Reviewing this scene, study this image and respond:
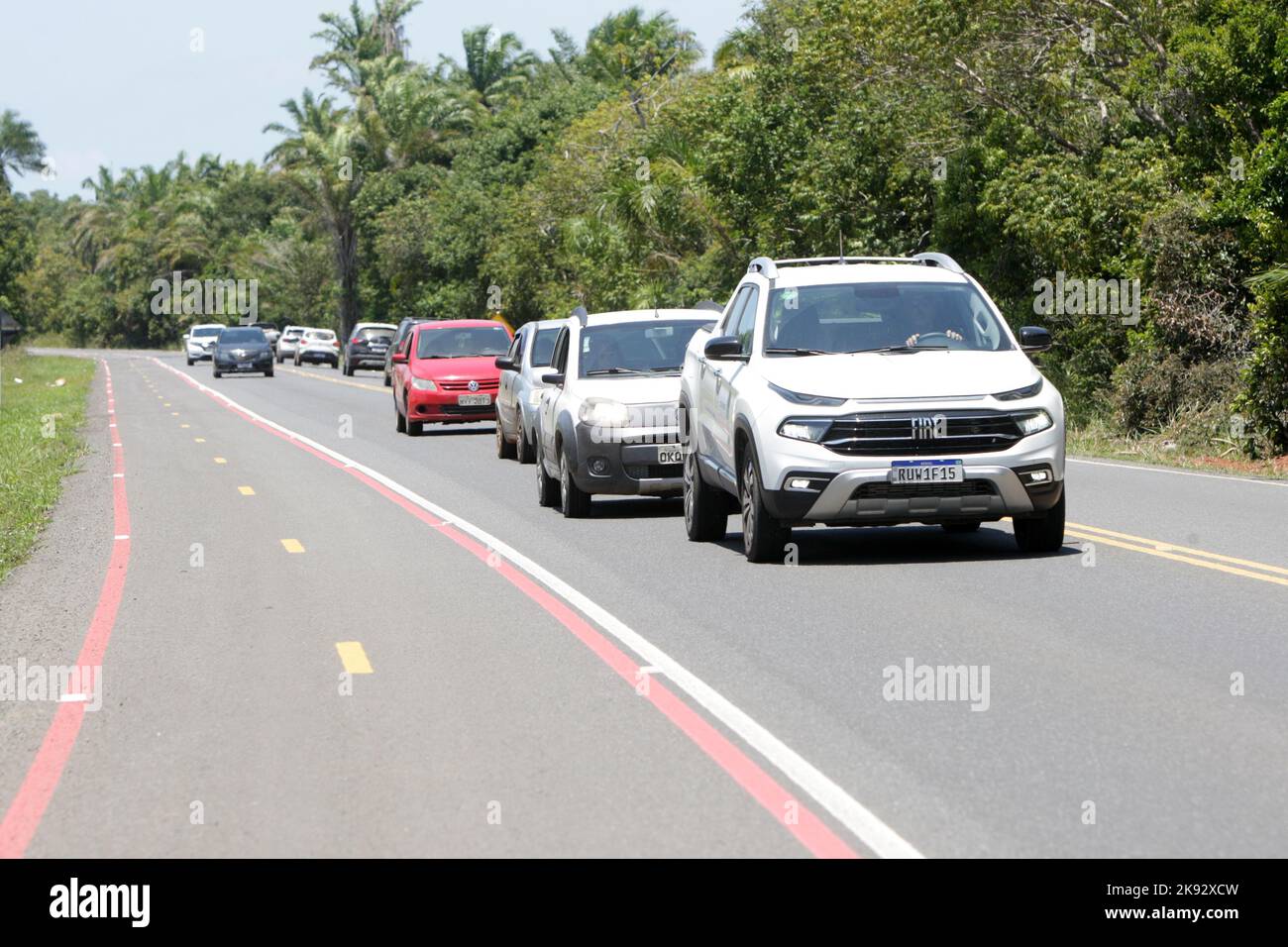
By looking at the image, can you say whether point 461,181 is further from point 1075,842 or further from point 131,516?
point 1075,842

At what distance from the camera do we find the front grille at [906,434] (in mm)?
11953

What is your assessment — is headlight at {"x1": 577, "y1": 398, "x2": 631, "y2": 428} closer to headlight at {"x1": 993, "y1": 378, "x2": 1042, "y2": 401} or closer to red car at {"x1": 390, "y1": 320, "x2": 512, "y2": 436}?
headlight at {"x1": 993, "y1": 378, "x2": 1042, "y2": 401}

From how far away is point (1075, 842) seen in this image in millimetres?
5777

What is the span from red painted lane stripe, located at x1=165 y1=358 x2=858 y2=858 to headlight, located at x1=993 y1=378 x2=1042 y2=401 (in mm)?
3157

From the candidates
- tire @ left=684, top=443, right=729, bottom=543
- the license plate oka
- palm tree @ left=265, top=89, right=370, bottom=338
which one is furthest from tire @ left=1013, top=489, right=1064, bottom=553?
palm tree @ left=265, top=89, right=370, bottom=338

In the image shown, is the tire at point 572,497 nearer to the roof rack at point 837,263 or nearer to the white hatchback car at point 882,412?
the roof rack at point 837,263

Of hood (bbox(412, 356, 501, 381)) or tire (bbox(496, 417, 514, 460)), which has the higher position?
hood (bbox(412, 356, 501, 381))

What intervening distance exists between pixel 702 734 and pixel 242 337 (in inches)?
2173

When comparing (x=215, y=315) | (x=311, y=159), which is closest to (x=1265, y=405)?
(x=311, y=159)

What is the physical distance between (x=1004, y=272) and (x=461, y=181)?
4480 cm

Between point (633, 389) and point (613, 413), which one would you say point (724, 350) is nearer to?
point (613, 413)

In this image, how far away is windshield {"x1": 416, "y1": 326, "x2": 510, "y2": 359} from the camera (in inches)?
1177

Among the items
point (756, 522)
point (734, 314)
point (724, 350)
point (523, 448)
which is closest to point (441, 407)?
point (523, 448)

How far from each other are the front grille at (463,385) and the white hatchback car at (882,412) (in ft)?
52.3
